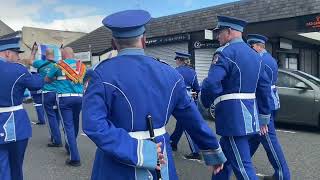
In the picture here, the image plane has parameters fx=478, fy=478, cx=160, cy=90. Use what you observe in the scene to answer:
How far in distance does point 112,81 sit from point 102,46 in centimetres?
2507

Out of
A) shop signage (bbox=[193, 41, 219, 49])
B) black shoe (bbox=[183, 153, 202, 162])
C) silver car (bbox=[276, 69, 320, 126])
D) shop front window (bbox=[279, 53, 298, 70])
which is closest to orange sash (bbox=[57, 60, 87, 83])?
black shoe (bbox=[183, 153, 202, 162])

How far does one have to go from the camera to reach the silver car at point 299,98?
11.0 meters

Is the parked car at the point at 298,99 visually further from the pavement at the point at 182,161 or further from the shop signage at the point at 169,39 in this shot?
the shop signage at the point at 169,39

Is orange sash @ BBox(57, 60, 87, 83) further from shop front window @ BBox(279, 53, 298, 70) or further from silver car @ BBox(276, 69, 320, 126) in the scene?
shop front window @ BBox(279, 53, 298, 70)

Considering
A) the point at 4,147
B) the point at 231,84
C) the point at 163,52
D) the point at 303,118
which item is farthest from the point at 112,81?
the point at 163,52

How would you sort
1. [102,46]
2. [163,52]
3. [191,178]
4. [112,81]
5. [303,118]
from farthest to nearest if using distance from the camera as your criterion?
1. [102,46]
2. [163,52]
3. [303,118]
4. [191,178]
5. [112,81]

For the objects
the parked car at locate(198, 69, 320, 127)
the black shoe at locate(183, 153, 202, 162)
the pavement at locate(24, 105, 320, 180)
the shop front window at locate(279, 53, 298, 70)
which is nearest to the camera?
the pavement at locate(24, 105, 320, 180)

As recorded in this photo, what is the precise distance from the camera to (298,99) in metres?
11.2

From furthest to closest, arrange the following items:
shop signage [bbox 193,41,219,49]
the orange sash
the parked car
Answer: shop signage [bbox 193,41,219,49] → the parked car → the orange sash

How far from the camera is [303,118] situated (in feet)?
36.9

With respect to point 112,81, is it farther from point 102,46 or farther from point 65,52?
point 102,46

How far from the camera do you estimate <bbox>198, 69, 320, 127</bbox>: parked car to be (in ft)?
36.2

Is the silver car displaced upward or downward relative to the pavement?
upward

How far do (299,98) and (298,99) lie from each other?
0.03m
